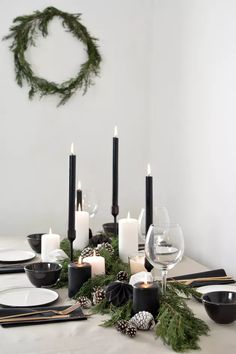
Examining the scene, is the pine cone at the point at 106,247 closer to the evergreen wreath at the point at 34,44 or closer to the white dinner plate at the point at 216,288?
the white dinner plate at the point at 216,288

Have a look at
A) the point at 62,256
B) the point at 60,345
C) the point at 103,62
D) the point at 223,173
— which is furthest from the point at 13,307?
the point at 103,62

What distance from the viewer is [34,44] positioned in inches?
110

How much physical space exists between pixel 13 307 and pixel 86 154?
1700 millimetres

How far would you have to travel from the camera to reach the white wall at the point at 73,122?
2805mm

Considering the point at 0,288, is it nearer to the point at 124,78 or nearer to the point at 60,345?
the point at 60,345

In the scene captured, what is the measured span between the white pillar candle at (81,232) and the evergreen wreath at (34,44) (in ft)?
3.80

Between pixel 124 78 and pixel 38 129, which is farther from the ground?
pixel 124 78

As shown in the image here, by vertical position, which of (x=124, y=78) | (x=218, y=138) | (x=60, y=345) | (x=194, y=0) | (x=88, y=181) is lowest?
(x=60, y=345)

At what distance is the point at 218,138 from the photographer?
2219 mm

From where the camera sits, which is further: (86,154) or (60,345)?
(86,154)

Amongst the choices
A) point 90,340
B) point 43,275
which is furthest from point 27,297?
point 90,340

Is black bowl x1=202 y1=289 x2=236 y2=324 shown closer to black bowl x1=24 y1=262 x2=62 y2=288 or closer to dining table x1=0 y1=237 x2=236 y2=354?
dining table x1=0 y1=237 x2=236 y2=354

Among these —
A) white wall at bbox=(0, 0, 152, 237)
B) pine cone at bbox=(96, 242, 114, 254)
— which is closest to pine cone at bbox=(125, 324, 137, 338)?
pine cone at bbox=(96, 242, 114, 254)

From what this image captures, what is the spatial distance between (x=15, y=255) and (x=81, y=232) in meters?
0.27
